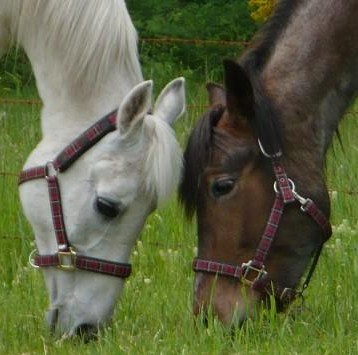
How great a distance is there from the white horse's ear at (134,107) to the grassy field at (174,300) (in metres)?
0.66

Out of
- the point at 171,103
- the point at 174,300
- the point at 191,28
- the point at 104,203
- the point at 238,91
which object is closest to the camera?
the point at 238,91

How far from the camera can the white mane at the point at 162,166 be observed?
222 inches

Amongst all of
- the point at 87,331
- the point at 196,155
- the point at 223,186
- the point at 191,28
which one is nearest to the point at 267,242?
the point at 223,186

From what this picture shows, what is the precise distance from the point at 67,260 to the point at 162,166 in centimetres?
57

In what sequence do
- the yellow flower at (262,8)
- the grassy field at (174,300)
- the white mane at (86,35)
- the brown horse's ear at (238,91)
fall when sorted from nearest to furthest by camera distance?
the grassy field at (174,300) < the brown horse's ear at (238,91) < the white mane at (86,35) < the yellow flower at (262,8)

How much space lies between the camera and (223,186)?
565 cm

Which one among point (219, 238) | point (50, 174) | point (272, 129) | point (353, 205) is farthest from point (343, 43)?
point (353, 205)

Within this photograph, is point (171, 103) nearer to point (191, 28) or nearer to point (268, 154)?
point (268, 154)

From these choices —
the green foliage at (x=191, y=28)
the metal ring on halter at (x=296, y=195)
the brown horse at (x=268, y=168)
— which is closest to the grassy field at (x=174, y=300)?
the brown horse at (x=268, y=168)

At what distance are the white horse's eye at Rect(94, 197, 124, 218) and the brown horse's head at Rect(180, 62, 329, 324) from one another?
306mm

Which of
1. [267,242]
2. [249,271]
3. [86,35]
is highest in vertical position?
[86,35]

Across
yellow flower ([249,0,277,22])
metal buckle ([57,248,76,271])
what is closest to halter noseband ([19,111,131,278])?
metal buckle ([57,248,76,271])

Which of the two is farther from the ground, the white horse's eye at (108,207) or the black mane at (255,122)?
the black mane at (255,122)

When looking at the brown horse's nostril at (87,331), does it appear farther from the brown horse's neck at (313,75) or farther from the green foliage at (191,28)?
the green foliage at (191,28)
